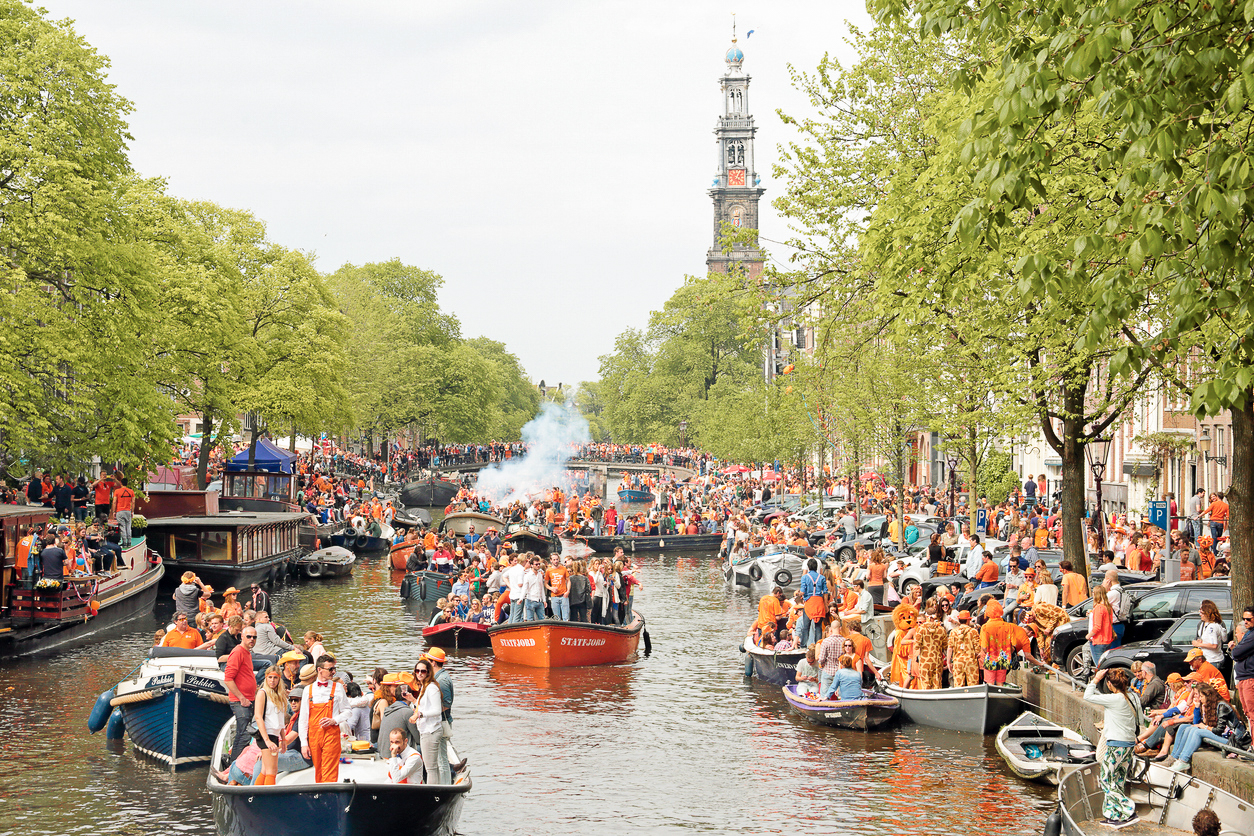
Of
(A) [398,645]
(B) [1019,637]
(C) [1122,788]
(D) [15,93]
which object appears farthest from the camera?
(D) [15,93]

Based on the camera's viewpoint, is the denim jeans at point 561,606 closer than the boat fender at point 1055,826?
No

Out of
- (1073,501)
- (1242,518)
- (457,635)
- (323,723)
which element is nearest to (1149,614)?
(1242,518)

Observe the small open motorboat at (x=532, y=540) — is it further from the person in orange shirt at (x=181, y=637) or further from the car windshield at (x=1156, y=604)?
the car windshield at (x=1156, y=604)

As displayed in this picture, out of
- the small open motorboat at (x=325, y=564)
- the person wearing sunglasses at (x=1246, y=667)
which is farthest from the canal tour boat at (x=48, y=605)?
the person wearing sunglasses at (x=1246, y=667)

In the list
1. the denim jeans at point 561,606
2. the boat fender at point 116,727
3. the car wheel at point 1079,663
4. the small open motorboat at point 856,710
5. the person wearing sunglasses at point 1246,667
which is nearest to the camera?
the person wearing sunglasses at point 1246,667

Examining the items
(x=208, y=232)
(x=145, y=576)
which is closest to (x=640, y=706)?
(x=145, y=576)

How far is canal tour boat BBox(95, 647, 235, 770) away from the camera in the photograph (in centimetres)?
1775

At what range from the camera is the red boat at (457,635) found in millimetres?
29203

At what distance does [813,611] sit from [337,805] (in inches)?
520

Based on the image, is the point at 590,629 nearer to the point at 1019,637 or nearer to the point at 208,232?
the point at 1019,637

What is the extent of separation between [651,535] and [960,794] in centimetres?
4056

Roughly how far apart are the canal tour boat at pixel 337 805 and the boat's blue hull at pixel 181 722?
14.7 ft

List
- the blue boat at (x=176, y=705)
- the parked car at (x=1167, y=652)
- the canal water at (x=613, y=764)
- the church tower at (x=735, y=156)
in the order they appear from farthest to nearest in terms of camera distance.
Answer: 1. the church tower at (x=735, y=156)
2. the blue boat at (x=176, y=705)
3. the parked car at (x=1167, y=652)
4. the canal water at (x=613, y=764)

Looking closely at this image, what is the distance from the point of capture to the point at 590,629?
26.6m
